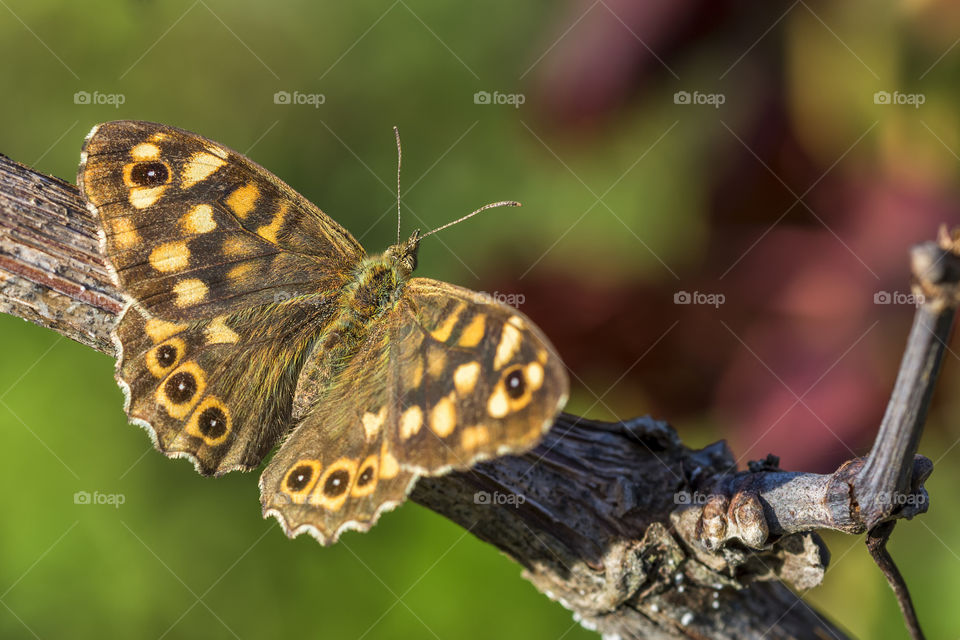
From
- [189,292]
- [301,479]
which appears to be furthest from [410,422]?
[189,292]

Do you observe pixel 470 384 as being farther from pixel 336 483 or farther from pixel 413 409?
pixel 336 483

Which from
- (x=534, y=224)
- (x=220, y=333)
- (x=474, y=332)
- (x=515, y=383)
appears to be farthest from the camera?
(x=534, y=224)

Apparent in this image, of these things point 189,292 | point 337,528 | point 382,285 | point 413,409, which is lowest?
point 337,528

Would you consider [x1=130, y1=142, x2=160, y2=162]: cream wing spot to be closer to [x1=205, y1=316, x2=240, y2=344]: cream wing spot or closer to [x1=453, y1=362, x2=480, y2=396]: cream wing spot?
[x1=205, y1=316, x2=240, y2=344]: cream wing spot

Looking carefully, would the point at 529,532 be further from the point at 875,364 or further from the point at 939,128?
the point at 939,128

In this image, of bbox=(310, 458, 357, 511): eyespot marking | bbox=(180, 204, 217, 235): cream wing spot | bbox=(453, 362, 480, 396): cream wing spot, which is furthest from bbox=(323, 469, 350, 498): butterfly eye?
bbox=(180, 204, 217, 235): cream wing spot
